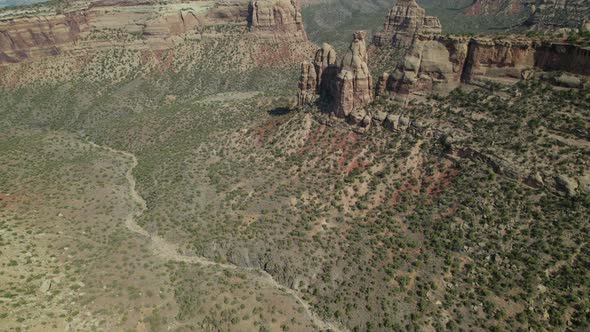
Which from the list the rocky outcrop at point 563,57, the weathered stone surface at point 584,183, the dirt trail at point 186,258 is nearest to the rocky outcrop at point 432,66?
the rocky outcrop at point 563,57

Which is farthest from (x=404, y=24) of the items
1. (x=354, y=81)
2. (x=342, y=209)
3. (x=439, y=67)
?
(x=342, y=209)

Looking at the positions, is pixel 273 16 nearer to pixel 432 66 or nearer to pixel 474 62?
pixel 432 66

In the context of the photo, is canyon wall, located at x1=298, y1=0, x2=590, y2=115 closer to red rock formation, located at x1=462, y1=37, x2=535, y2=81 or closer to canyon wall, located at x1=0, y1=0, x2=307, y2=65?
red rock formation, located at x1=462, y1=37, x2=535, y2=81

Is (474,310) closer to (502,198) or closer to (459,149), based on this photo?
(502,198)

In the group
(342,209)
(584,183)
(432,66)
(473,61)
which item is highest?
(473,61)

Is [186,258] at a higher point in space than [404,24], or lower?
lower

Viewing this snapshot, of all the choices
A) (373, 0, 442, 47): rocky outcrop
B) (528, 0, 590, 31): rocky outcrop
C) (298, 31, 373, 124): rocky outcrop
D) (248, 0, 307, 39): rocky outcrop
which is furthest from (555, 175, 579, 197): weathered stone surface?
(248, 0, 307, 39): rocky outcrop

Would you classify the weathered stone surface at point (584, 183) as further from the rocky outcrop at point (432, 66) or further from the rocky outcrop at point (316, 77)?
the rocky outcrop at point (316, 77)
